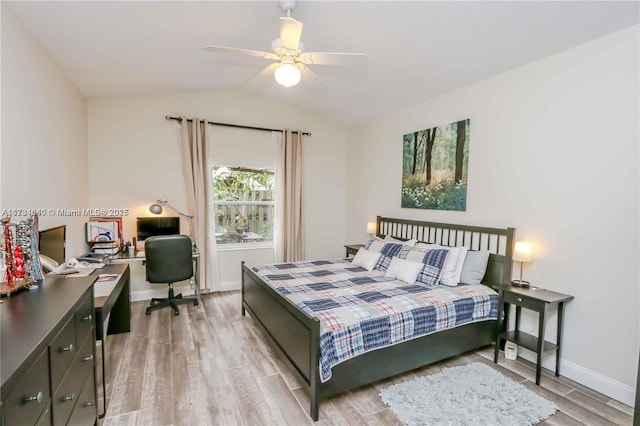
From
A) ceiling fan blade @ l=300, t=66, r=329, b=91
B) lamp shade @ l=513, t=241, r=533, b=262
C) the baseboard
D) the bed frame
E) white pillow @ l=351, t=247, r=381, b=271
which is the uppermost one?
ceiling fan blade @ l=300, t=66, r=329, b=91

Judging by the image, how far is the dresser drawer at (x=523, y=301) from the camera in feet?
8.30

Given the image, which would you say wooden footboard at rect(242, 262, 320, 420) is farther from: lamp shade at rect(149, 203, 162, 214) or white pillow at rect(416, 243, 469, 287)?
lamp shade at rect(149, 203, 162, 214)

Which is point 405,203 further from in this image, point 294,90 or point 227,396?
point 227,396

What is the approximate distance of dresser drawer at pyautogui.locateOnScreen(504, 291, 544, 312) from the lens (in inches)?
99.6

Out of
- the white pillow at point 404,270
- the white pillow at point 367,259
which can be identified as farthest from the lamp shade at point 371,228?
the white pillow at point 404,270

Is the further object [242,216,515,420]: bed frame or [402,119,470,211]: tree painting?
[402,119,470,211]: tree painting

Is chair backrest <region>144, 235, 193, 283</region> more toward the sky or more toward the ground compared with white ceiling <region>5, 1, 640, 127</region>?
more toward the ground

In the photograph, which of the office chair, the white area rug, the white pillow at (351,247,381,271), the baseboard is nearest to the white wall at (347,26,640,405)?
the baseboard

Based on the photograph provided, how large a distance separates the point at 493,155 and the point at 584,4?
134cm

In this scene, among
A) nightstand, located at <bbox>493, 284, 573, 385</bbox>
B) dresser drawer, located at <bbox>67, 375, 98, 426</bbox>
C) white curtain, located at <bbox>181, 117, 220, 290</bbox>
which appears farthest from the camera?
white curtain, located at <bbox>181, 117, 220, 290</bbox>

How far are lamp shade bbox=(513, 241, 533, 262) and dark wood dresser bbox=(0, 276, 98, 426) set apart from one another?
3176mm

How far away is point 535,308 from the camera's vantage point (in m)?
2.55

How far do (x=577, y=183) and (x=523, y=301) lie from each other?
1.05 metres

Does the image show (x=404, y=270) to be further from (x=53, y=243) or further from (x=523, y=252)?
(x=53, y=243)
